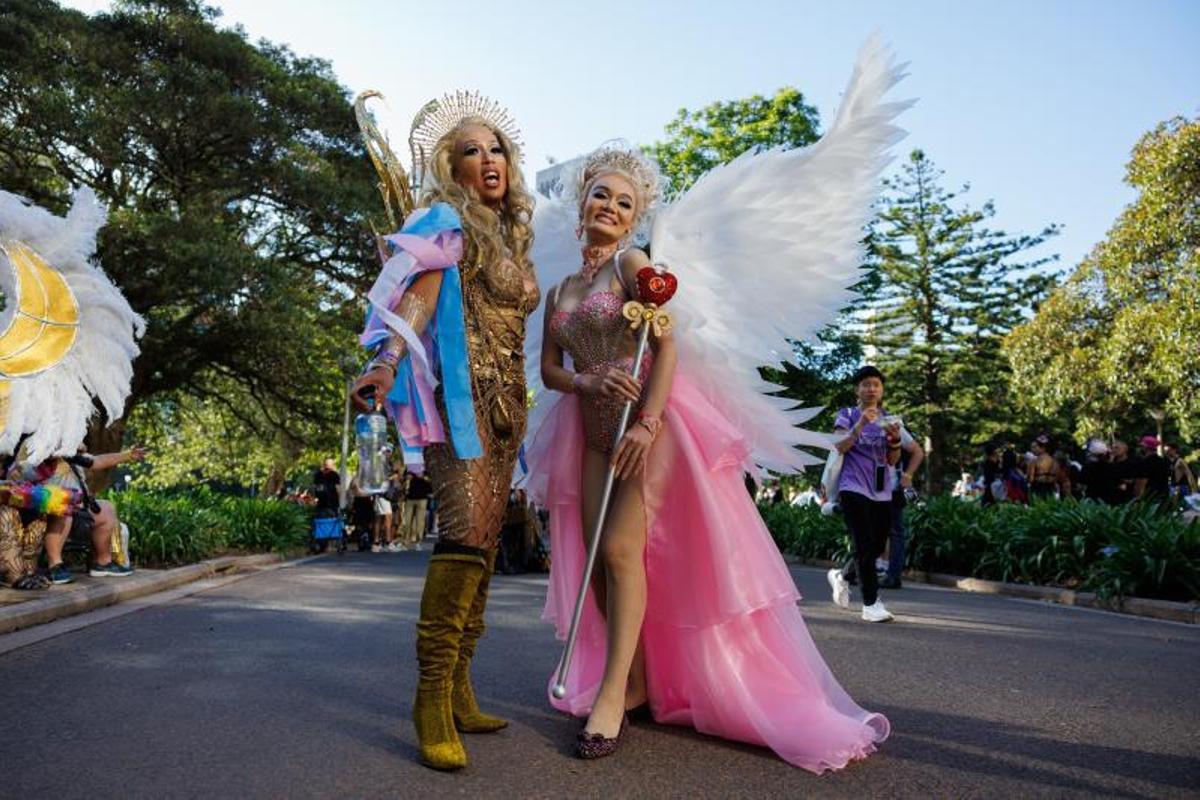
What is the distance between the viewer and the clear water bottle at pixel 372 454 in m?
3.14

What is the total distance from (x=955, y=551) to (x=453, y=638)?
983 cm

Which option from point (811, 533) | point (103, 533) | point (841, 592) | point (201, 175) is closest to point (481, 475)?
point (841, 592)

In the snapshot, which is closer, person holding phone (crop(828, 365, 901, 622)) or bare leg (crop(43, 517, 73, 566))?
person holding phone (crop(828, 365, 901, 622))

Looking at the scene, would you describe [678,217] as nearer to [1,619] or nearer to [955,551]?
[1,619]

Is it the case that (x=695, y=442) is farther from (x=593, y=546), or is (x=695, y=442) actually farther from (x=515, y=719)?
(x=515, y=719)

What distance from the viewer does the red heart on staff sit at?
133 inches

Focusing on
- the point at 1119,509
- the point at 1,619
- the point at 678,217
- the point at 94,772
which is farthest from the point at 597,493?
A: the point at 1119,509

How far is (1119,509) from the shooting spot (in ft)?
31.7

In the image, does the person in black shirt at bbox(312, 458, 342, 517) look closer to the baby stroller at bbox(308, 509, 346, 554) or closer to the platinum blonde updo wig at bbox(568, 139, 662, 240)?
the baby stroller at bbox(308, 509, 346, 554)

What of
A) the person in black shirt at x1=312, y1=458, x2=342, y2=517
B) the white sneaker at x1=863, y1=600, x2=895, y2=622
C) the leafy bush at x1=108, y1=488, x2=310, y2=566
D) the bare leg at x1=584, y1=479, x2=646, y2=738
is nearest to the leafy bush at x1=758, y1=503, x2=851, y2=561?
the white sneaker at x1=863, y1=600, x2=895, y2=622

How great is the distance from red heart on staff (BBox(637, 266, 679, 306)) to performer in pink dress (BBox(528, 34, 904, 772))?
0.11 meters

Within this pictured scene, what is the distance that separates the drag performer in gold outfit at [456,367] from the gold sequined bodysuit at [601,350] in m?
0.20

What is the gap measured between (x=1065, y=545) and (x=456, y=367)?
8.43 m

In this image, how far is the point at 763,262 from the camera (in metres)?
3.77
